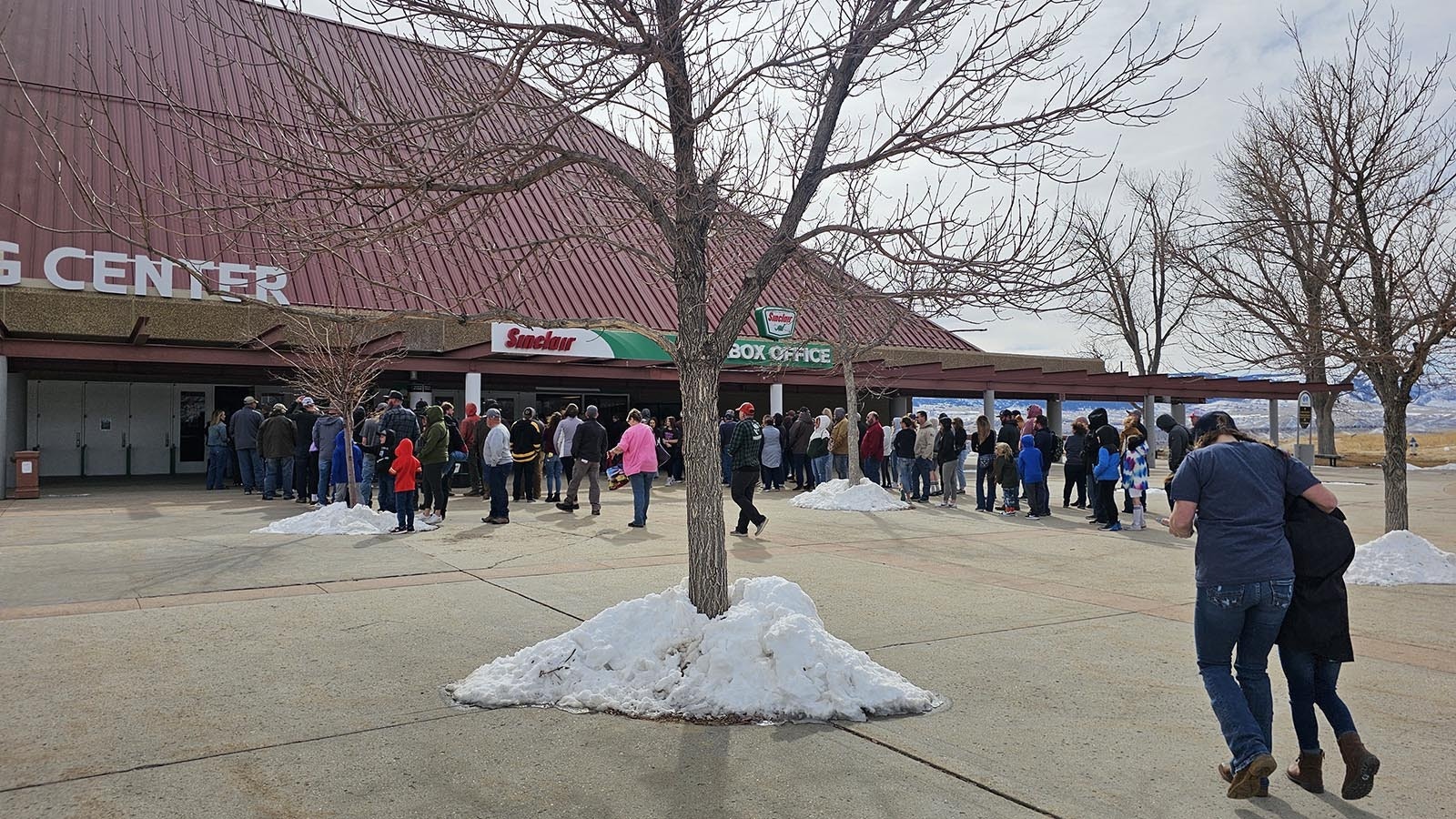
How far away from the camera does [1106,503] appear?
508 inches

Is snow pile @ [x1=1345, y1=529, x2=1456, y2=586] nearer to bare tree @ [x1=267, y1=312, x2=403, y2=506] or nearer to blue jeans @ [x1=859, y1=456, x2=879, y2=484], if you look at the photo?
blue jeans @ [x1=859, y1=456, x2=879, y2=484]

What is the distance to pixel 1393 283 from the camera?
8.84 metres

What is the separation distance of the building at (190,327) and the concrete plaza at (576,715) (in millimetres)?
7183

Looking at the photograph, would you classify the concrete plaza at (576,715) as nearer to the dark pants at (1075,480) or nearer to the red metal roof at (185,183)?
the dark pants at (1075,480)

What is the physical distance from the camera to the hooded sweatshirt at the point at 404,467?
37.1ft

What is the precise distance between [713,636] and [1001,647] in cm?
216

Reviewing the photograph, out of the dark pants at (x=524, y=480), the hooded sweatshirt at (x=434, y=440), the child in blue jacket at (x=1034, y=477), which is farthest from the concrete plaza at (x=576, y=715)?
the dark pants at (x=524, y=480)

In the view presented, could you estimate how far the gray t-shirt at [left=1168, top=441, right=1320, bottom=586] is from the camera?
3938 mm

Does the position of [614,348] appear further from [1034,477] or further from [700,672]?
[700,672]

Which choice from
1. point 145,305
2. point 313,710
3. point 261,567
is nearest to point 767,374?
point 145,305

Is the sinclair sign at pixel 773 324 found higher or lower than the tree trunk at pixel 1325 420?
higher

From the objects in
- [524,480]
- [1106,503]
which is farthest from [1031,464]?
[524,480]

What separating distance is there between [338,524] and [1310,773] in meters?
10.5

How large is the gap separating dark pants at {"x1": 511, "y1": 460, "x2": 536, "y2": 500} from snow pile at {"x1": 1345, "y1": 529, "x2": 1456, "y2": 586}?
1195 centimetres
